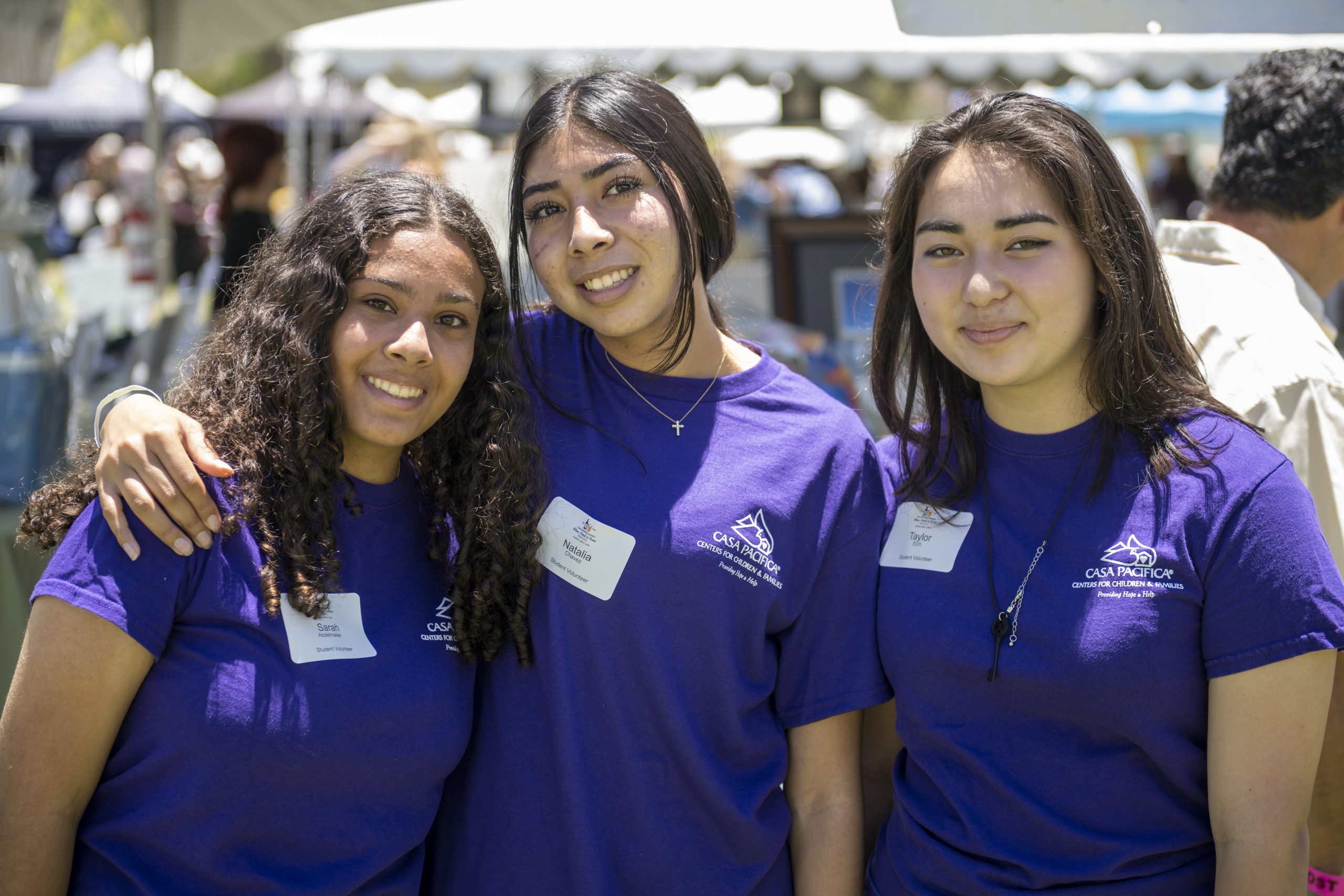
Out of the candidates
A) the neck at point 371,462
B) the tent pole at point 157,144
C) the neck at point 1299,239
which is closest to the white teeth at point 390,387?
the neck at point 371,462

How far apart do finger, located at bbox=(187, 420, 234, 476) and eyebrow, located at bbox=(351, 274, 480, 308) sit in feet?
1.14

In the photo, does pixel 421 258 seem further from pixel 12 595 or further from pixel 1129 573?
pixel 12 595

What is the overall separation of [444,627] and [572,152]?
0.86m

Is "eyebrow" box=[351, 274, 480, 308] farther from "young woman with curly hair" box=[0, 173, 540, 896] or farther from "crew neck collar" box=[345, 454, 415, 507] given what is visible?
"crew neck collar" box=[345, 454, 415, 507]

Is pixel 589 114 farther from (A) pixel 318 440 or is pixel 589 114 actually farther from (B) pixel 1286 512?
(B) pixel 1286 512

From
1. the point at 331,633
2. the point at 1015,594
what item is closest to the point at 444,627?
the point at 331,633

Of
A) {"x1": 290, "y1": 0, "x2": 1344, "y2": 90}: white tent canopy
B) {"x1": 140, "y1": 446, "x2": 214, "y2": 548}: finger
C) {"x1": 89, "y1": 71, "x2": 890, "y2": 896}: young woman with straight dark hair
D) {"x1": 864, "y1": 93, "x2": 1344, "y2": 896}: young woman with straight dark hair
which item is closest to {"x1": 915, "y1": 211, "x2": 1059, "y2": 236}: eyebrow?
{"x1": 864, "y1": 93, "x2": 1344, "y2": 896}: young woman with straight dark hair

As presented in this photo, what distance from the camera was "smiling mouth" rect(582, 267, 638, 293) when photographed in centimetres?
191

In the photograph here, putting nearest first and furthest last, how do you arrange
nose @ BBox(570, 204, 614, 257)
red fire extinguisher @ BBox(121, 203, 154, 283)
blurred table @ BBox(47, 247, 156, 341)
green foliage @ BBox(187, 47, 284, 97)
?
nose @ BBox(570, 204, 614, 257), red fire extinguisher @ BBox(121, 203, 154, 283), blurred table @ BBox(47, 247, 156, 341), green foliage @ BBox(187, 47, 284, 97)

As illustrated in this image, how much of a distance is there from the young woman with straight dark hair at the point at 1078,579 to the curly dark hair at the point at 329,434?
2.27 ft

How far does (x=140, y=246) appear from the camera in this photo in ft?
29.9

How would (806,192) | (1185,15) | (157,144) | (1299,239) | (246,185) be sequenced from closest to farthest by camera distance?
(1299,239)
(1185,15)
(157,144)
(246,185)
(806,192)

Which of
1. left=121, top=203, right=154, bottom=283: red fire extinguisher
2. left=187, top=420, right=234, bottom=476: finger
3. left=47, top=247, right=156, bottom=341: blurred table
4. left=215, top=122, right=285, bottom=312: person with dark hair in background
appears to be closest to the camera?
left=187, top=420, right=234, bottom=476: finger

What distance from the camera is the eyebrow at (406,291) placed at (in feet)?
5.90
